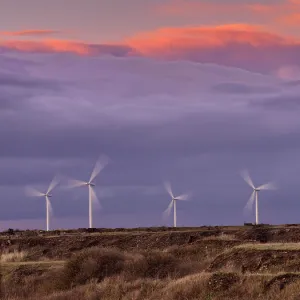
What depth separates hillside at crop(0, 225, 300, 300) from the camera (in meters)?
59.0

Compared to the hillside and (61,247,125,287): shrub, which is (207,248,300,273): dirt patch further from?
(61,247,125,287): shrub

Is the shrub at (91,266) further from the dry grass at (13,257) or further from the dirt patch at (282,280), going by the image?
the dirt patch at (282,280)

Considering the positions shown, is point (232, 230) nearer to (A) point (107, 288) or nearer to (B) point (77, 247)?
(B) point (77, 247)

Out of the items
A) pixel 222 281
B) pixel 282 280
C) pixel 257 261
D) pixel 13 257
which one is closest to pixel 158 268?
pixel 257 261

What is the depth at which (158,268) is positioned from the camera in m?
75.9

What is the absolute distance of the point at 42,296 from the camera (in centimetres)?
7075

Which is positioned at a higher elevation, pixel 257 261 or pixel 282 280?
pixel 257 261

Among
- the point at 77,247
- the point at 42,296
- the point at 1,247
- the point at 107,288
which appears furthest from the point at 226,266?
the point at 1,247

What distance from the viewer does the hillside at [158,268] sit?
59000 mm

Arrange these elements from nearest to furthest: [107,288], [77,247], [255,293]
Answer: [255,293] → [107,288] → [77,247]

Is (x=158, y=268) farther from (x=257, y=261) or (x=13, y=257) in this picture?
(x=13, y=257)

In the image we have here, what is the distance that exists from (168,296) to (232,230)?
50.9m

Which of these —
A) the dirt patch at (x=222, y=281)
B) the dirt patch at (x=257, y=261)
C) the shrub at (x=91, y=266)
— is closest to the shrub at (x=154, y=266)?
the shrub at (x=91, y=266)

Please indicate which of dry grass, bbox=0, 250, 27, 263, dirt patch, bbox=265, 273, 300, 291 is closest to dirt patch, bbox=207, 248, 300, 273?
dirt patch, bbox=265, 273, 300, 291
